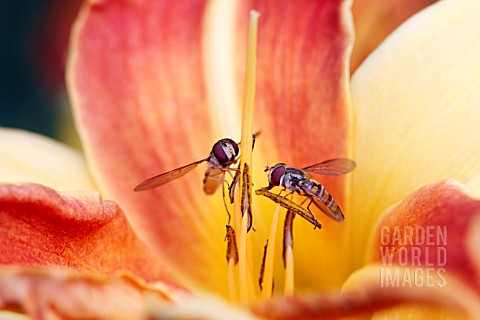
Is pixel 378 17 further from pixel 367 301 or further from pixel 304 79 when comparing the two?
pixel 367 301

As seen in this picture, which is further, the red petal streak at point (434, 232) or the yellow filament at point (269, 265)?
the yellow filament at point (269, 265)

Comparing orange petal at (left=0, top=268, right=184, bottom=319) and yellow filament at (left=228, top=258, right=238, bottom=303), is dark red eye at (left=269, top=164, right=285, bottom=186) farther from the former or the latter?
orange petal at (left=0, top=268, right=184, bottom=319)

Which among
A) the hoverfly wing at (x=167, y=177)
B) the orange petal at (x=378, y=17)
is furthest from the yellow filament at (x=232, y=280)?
the orange petal at (x=378, y=17)

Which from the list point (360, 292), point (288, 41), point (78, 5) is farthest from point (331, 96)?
point (78, 5)

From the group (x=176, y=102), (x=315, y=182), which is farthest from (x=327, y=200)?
(x=176, y=102)

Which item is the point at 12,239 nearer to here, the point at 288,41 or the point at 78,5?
the point at 288,41

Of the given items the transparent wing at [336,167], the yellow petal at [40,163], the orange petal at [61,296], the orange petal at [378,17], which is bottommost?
the orange petal at [61,296]

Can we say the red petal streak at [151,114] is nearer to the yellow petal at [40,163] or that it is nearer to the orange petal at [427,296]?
the yellow petal at [40,163]
